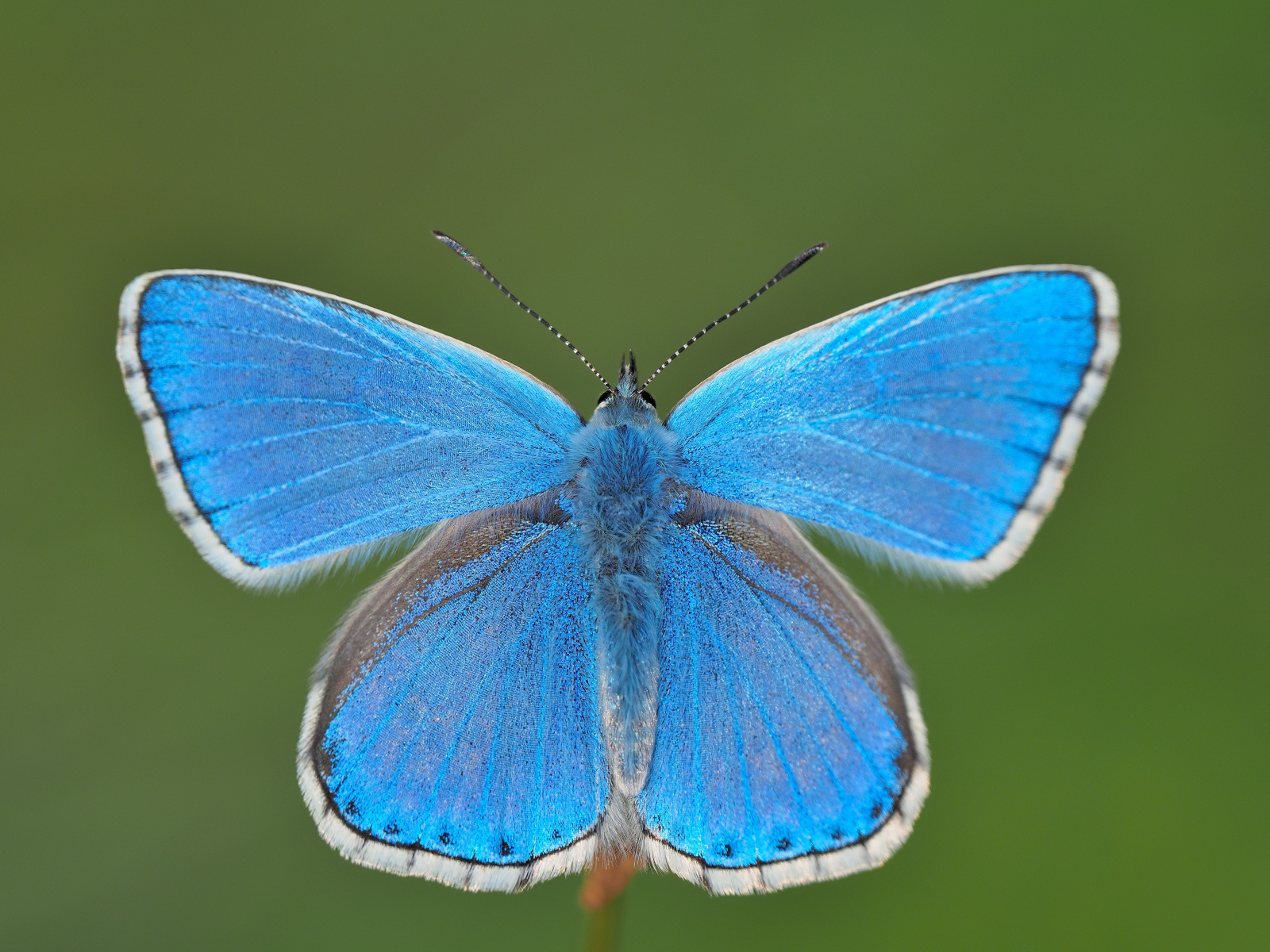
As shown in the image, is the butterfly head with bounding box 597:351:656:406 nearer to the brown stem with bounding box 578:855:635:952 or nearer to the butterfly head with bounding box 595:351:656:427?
the butterfly head with bounding box 595:351:656:427

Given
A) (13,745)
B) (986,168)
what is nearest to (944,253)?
(986,168)

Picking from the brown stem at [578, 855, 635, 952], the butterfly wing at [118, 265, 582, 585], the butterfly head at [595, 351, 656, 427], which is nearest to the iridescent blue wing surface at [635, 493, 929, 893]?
the brown stem at [578, 855, 635, 952]

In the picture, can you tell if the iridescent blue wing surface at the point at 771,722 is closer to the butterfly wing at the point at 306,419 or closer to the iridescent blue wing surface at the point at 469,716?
the iridescent blue wing surface at the point at 469,716

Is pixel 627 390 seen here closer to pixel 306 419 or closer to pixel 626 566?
pixel 626 566

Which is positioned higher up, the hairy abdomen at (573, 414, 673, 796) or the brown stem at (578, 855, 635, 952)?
the hairy abdomen at (573, 414, 673, 796)

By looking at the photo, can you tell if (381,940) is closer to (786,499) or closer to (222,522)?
(222,522)

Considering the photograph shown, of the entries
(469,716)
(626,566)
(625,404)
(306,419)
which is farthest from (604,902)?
(306,419)
